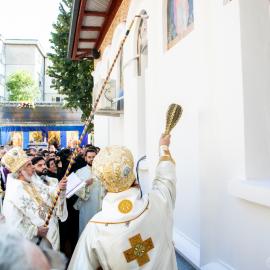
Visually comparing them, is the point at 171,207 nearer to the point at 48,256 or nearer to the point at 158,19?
the point at 48,256

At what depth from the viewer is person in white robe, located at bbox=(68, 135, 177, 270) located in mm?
2156

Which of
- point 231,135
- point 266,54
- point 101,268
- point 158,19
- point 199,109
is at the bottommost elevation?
point 101,268

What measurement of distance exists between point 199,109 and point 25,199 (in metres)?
2.02

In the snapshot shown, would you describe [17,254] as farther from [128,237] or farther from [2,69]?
[2,69]

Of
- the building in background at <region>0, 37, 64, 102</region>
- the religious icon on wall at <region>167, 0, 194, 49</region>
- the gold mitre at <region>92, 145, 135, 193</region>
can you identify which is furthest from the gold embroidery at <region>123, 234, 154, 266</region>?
the building in background at <region>0, 37, 64, 102</region>

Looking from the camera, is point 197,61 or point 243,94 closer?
point 243,94

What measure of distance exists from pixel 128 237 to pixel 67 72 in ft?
46.2

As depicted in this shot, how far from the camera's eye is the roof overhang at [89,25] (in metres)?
9.73

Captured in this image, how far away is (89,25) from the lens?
1177 cm

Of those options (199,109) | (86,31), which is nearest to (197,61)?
(199,109)

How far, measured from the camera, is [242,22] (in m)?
3.05

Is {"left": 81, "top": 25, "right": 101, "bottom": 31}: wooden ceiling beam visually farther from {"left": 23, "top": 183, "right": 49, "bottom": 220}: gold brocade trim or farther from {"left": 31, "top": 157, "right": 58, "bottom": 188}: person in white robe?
{"left": 23, "top": 183, "right": 49, "bottom": 220}: gold brocade trim

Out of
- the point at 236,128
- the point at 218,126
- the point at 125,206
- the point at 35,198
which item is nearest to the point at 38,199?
the point at 35,198

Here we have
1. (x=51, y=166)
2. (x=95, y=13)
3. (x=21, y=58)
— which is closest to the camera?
(x=51, y=166)
